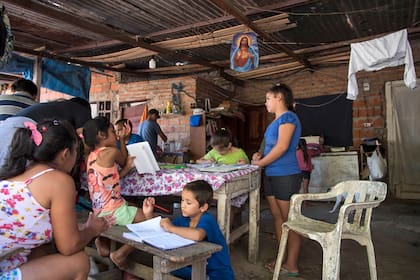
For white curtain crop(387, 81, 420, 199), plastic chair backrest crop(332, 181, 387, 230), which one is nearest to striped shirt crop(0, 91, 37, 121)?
plastic chair backrest crop(332, 181, 387, 230)

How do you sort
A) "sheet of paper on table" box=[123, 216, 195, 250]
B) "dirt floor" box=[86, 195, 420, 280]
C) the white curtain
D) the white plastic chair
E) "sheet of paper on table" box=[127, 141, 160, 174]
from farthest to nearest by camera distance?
the white curtain, "dirt floor" box=[86, 195, 420, 280], "sheet of paper on table" box=[127, 141, 160, 174], the white plastic chair, "sheet of paper on table" box=[123, 216, 195, 250]

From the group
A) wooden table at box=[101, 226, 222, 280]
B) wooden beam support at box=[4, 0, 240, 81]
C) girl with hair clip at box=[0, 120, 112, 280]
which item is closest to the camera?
girl with hair clip at box=[0, 120, 112, 280]

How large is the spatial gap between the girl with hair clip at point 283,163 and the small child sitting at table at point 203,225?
37.5 inches

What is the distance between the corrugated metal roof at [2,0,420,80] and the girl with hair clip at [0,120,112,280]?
258cm

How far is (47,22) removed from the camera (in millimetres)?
4398

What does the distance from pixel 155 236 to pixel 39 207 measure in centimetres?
64

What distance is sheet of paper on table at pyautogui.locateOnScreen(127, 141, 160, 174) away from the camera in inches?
106

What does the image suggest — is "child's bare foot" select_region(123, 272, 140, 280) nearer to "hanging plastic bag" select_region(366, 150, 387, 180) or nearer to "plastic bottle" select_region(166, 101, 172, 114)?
"plastic bottle" select_region(166, 101, 172, 114)

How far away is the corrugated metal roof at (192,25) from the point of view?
161 inches

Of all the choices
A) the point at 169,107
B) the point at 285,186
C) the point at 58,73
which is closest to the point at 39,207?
the point at 285,186

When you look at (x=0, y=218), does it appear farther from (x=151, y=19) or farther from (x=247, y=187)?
(x=151, y=19)

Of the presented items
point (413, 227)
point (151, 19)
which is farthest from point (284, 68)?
point (413, 227)

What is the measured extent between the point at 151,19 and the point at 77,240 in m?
3.67

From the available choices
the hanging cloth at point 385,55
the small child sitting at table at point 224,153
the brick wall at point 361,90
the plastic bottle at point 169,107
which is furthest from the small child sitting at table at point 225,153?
the brick wall at point 361,90
